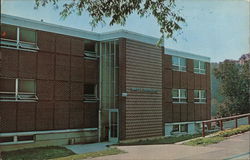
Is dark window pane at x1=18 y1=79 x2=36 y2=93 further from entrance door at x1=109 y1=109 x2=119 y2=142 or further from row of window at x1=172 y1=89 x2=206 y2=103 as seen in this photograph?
row of window at x1=172 y1=89 x2=206 y2=103

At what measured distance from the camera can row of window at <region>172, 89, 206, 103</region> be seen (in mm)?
14442

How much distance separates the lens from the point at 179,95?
580 inches

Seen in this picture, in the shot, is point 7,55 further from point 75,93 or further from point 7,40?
point 75,93

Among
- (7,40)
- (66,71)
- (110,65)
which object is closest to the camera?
(7,40)

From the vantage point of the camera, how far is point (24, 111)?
9.41 meters

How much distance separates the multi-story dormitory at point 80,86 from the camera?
30.3 feet

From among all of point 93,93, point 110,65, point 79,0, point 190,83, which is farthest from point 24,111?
point 190,83

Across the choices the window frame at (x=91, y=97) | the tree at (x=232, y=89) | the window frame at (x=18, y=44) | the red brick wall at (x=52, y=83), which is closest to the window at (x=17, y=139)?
the red brick wall at (x=52, y=83)

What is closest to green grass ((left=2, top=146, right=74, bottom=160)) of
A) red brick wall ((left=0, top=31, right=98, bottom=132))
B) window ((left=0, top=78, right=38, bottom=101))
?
red brick wall ((left=0, top=31, right=98, bottom=132))

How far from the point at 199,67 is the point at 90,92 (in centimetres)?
683

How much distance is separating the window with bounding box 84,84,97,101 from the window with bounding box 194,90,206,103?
6266mm

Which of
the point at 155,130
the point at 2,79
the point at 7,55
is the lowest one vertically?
the point at 155,130

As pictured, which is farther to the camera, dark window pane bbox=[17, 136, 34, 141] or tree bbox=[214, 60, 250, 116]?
tree bbox=[214, 60, 250, 116]

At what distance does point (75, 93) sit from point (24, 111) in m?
2.08
